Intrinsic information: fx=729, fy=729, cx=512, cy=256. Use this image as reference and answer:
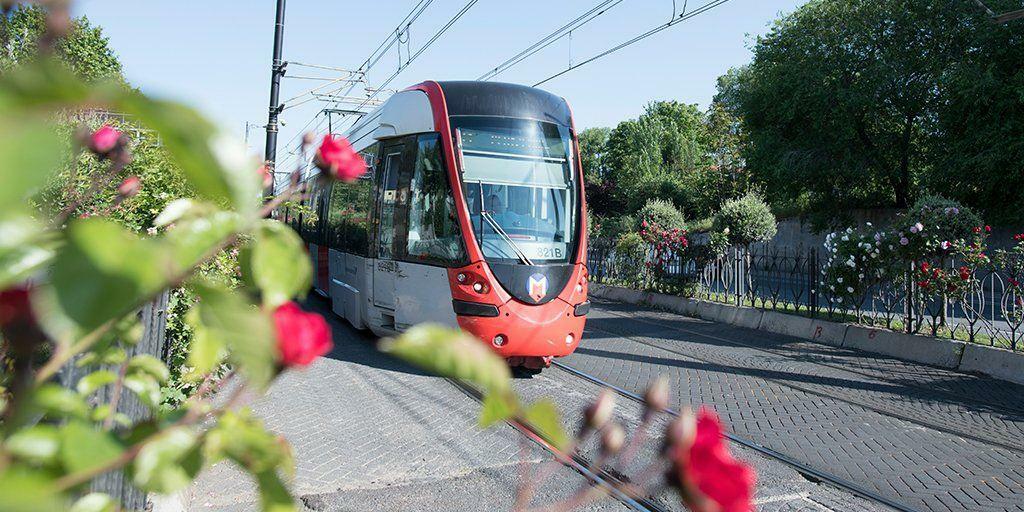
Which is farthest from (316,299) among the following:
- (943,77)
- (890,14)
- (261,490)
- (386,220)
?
(890,14)

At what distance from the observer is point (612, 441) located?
0.75 meters

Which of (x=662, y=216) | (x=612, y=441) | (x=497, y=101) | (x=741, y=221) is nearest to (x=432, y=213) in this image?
(x=497, y=101)

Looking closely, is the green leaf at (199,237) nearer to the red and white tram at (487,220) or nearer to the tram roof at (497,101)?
the red and white tram at (487,220)

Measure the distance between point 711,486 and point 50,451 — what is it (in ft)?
1.87

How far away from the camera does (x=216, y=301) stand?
635 mm

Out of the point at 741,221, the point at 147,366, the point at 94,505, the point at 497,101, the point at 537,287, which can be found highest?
the point at 497,101

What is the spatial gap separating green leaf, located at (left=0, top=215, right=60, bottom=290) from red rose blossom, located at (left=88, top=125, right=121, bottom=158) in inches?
17.9

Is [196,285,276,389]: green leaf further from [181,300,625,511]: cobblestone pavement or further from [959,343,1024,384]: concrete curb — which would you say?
[959,343,1024,384]: concrete curb

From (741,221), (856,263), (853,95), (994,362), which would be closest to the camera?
(994,362)

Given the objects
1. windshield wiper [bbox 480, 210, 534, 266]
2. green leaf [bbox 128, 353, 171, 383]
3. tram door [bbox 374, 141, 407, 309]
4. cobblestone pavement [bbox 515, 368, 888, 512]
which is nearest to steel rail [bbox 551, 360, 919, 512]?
cobblestone pavement [bbox 515, 368, 888, 512]

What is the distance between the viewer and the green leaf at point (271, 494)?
765 millimetres

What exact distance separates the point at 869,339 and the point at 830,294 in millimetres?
1343

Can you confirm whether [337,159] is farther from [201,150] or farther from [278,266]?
[201,150]

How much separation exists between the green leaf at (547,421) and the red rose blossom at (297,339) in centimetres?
22
